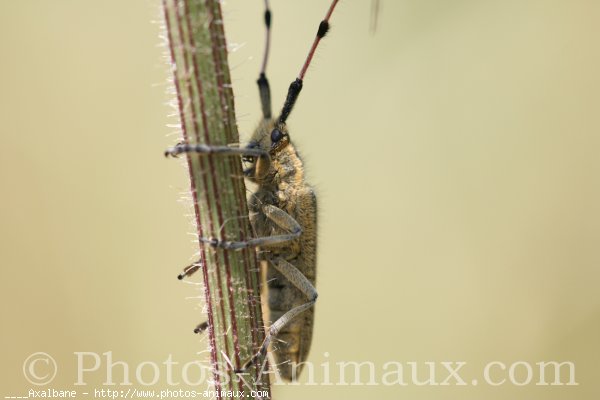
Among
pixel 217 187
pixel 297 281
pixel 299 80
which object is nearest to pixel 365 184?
pixel 297 281

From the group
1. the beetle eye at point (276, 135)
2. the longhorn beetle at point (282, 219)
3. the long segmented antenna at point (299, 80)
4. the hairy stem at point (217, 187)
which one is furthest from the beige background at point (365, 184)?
the hairy stem at point (217, 187)

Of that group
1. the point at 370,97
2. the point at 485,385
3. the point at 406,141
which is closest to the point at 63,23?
the point at 370,97

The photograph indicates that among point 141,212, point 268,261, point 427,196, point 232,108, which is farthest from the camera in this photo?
point 427,196

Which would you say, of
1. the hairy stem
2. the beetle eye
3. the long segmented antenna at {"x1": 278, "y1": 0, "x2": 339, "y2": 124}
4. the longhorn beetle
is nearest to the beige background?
the longhorn beetle

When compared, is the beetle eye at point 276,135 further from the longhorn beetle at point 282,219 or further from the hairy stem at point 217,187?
the hairy stem at point 217,187

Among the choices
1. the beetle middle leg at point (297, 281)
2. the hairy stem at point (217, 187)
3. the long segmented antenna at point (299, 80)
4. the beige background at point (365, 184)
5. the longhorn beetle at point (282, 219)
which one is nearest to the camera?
the hairy stem at point (217, 187)

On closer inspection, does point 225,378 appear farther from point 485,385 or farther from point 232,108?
point 485,385
